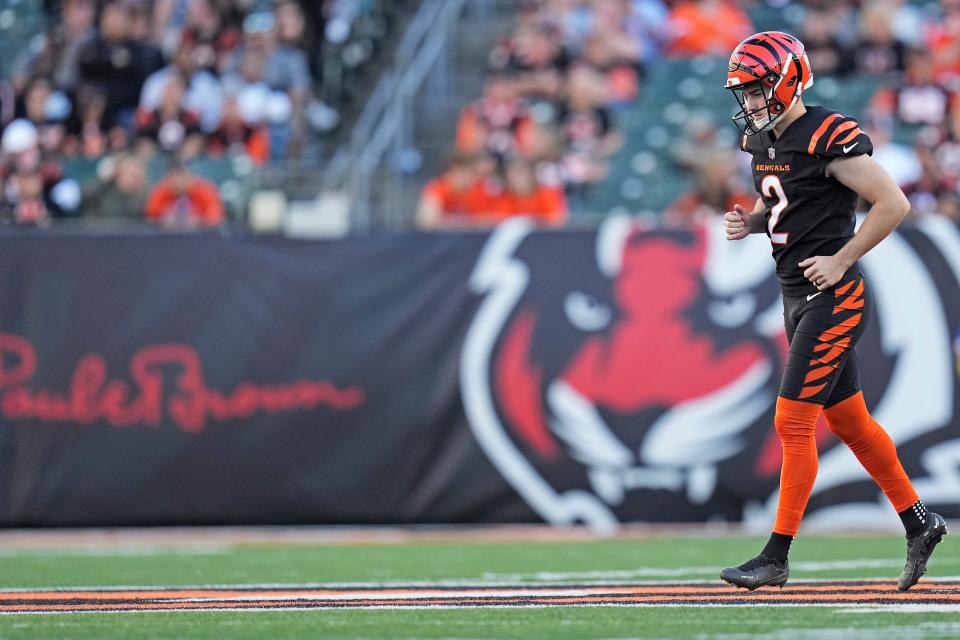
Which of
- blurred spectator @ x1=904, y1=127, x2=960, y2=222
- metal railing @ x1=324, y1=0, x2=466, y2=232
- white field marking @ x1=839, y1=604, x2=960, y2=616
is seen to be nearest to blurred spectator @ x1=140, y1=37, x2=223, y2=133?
metal railing @ x1=324, y1=0, x2=466, y2=232

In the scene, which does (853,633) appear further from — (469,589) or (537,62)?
(537,62)

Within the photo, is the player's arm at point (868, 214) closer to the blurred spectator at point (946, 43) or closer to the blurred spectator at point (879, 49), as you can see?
the blurred spectator at point (946, 43)

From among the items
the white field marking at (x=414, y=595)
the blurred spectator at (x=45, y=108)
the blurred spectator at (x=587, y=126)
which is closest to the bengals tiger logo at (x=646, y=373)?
the blurred spectator at (x=587, y=126)

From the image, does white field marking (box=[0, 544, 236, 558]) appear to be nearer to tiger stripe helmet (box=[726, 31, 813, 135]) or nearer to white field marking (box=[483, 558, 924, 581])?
white field marking (box=[483, 558, 924, 581])

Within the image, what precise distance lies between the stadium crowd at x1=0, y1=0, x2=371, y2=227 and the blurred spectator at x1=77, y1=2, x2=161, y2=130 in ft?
0.04

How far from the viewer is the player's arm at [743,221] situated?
20.0 ft

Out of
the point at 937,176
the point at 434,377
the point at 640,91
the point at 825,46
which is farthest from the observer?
the point at 640,91

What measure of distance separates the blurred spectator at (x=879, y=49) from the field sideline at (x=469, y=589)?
505 centimetres

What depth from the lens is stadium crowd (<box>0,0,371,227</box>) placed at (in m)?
12.3

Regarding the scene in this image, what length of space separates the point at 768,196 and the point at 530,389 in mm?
4498

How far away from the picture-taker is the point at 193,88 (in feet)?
48.0

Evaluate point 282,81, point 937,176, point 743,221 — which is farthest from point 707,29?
point 743,221

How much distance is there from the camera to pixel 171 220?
39.2ft

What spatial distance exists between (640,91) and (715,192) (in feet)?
7.34
